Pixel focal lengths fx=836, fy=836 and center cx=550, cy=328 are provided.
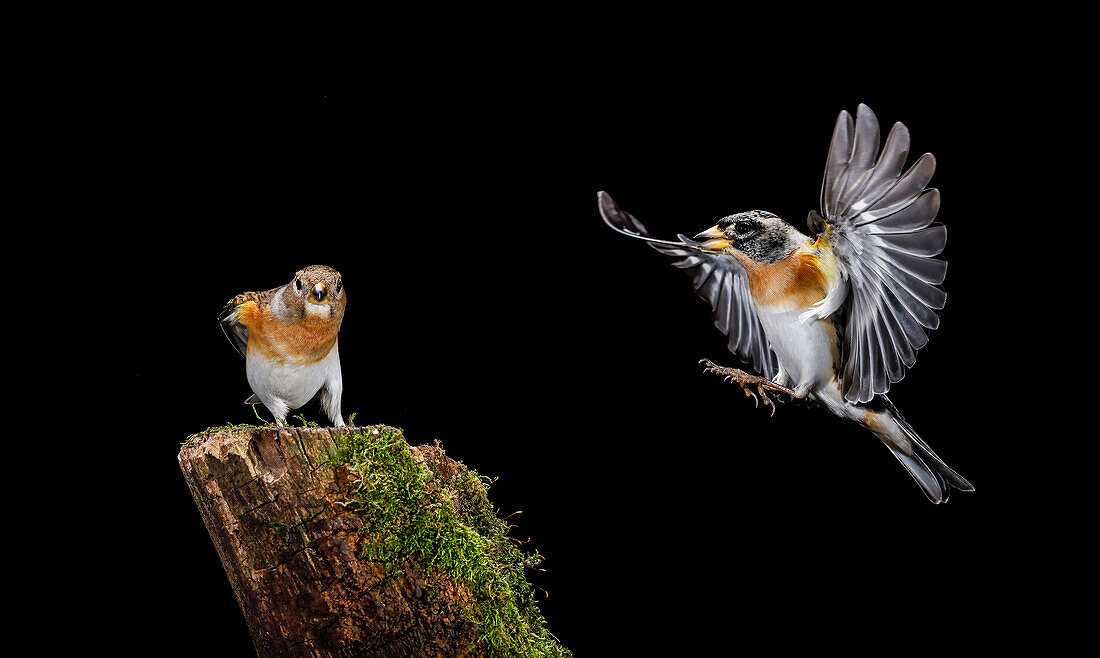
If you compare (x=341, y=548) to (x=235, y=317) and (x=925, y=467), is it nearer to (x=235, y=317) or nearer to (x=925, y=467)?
(x=235, y=317)

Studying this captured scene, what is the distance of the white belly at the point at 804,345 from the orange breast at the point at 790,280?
0.04 meters

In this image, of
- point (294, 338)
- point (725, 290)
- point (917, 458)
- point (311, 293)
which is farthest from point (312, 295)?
point (917, 458)

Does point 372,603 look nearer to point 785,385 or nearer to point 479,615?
point 479,615

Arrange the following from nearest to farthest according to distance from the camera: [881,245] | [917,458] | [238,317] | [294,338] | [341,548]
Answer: [341,548] → [881,245] → [917,458] → [294,338] → [238,317]

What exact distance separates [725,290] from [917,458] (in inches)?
40.9

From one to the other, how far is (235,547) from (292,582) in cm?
26

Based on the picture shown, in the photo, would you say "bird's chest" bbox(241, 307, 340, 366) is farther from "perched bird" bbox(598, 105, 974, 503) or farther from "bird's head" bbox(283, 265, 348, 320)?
"perched bird" bbox(598, 105, 974, 503)

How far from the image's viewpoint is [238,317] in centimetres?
363


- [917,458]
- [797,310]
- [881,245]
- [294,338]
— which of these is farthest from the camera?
[294,338]

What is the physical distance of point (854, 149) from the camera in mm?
2906

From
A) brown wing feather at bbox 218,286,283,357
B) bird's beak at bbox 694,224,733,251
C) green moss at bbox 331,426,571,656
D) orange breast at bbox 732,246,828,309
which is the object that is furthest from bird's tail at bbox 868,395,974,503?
brown wing feather at bbox 218,286,283,357

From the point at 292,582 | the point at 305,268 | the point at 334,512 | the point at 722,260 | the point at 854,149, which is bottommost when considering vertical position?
the point at 292,582

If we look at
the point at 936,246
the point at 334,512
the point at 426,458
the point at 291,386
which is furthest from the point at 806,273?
the point at 291,386

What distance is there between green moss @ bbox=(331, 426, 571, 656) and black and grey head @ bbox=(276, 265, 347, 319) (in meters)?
0.69
